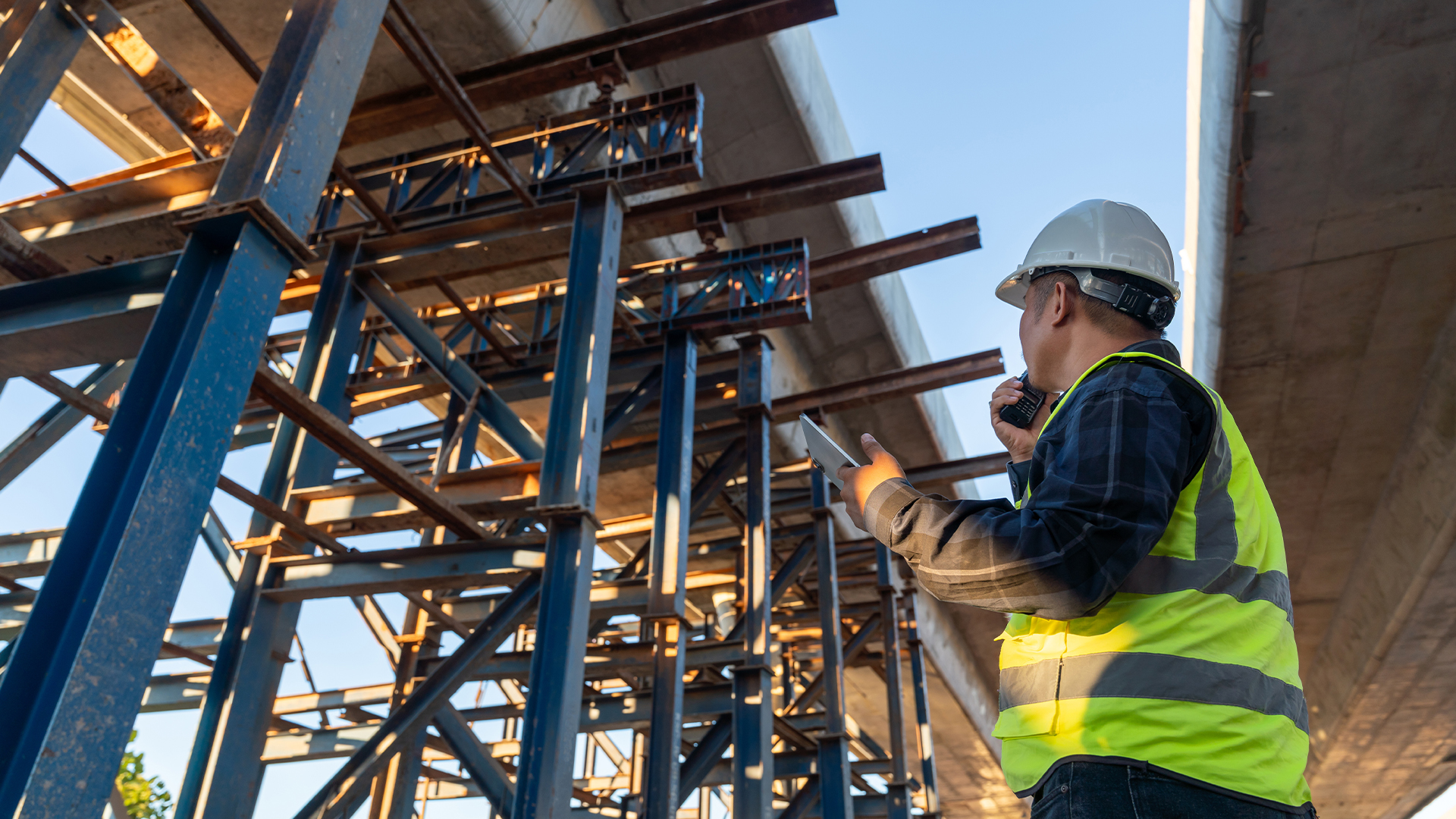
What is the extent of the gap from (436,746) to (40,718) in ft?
34.0

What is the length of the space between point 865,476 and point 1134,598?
58cm

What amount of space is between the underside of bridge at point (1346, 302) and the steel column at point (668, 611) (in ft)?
22.0

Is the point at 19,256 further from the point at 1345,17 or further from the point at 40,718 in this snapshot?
the point at 1345,17

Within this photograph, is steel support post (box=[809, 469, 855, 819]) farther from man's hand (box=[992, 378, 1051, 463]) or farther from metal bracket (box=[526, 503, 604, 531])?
man's hand (box=[992, 378, 1051, 463])

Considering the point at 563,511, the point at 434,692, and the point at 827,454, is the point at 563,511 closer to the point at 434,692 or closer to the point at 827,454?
the point at 434,692

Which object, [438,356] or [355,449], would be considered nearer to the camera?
[355,449]

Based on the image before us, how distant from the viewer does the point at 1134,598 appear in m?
1.92

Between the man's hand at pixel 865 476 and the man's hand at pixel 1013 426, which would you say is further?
the man's hand at pixel 1013 426

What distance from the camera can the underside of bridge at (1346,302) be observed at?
1059 centimetres

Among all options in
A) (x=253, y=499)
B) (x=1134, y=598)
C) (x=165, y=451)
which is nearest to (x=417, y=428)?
(x=253, y=499)

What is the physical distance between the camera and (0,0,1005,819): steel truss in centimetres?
394

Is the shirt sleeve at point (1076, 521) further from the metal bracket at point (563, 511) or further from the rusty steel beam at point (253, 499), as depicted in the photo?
the rusty steel beam at point (253, 499)

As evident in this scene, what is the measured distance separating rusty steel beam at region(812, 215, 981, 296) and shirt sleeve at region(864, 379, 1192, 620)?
10.3 m

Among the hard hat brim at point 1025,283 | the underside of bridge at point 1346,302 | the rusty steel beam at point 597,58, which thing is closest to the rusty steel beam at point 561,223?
the rusty steel beam at point 597,58
